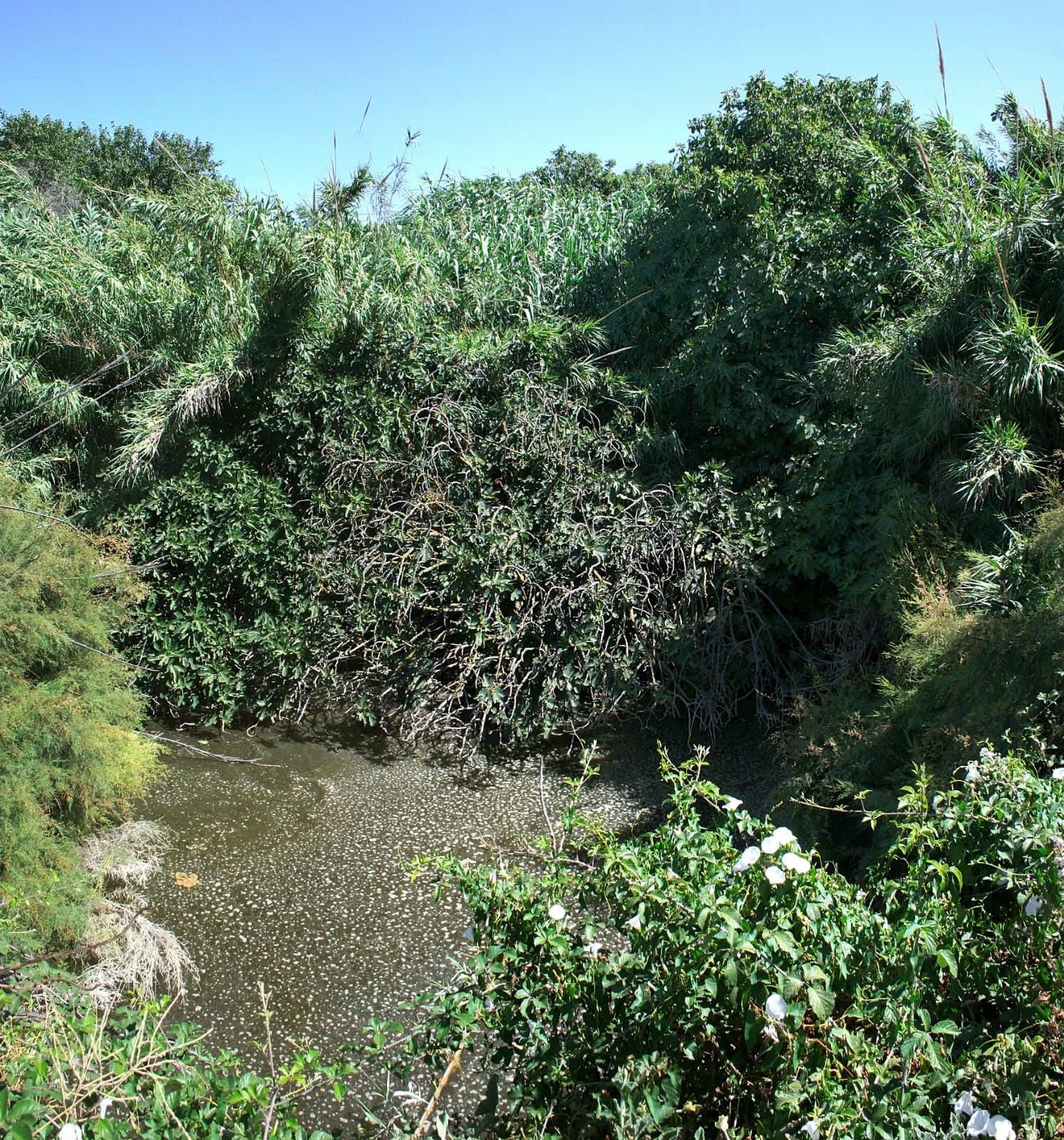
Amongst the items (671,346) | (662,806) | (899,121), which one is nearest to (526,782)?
(662,806)

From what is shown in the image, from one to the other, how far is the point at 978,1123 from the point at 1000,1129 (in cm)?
5

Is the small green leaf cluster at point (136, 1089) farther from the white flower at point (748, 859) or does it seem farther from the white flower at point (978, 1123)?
the white flower at point (978, 1123)

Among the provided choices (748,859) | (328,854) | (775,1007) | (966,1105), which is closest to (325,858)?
(328,854)

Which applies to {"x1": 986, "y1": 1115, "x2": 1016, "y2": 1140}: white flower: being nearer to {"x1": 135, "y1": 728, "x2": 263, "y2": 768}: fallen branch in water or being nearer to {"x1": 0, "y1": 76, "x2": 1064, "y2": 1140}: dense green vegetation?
{"x1": 0, "y1": 76, "x2": 1064, "y2": 1140}: dense green vegetation

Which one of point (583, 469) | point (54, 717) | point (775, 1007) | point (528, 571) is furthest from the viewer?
point (583, 469)

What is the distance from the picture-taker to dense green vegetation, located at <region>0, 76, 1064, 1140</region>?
3873 millimetres

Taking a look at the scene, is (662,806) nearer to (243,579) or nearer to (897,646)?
(897,646)

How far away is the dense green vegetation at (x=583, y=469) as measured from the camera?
3873 millimetres

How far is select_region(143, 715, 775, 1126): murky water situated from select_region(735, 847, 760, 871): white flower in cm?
156

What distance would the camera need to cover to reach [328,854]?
450 cm

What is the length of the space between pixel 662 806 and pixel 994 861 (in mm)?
2980

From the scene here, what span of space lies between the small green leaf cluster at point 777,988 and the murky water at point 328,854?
1292mm

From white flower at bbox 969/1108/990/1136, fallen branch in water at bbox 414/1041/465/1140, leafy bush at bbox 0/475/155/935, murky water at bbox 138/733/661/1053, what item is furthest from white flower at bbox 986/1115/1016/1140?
leafy bush at bbox 0/475/155/935

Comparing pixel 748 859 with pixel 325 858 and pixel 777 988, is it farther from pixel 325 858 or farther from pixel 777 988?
pixel 325 858
